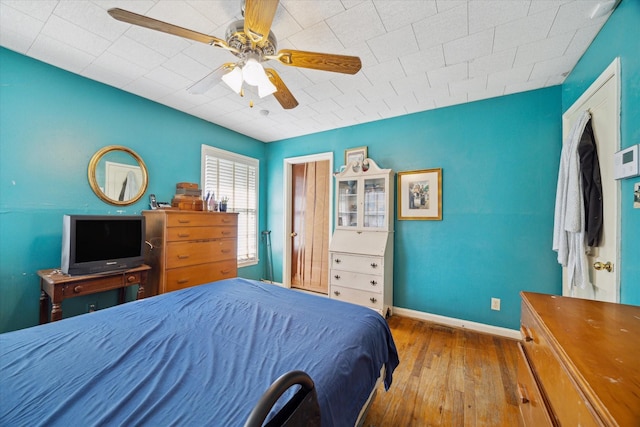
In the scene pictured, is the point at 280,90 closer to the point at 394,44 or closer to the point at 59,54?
the point at 394,44

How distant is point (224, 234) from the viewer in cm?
307

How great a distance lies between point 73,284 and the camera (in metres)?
1.97

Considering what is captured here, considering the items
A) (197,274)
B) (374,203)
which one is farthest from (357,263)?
(197,274)

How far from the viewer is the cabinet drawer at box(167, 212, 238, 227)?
2.56 m

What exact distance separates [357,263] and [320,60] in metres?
2.30

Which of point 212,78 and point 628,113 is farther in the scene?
point 212,78

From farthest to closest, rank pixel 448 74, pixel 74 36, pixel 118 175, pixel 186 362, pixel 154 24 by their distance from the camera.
A: 1. pixel 118 175
2. pixel 448 74
3. pixel 74 36
4. pixel 154 24
5. pixel 186 362

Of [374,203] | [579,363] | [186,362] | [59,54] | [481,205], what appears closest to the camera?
[579,363]

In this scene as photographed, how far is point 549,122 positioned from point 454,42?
1.48m

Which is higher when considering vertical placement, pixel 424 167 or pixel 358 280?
pixel 424 167

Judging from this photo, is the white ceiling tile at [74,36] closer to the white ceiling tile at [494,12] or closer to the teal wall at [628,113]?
the white ceiling tile at [494,12]

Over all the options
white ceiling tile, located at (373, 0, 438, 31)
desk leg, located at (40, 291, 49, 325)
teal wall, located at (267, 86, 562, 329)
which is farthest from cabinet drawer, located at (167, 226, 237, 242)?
Answer: white ceiling tile, located at (373, 0, 438, 31)

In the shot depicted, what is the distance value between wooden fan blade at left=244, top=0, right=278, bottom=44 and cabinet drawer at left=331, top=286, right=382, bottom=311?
274cm

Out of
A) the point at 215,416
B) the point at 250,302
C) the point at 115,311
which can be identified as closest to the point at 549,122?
the point at 250,302
